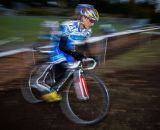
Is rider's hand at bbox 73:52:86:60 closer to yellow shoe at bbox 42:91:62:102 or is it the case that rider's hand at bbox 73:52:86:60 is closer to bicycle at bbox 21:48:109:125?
bicycle at bbox 21:48:109:125

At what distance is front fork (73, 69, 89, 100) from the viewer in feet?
18.3

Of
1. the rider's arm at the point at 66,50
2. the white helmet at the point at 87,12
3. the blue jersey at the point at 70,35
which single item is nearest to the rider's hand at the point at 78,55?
the rider's arm at the point at 66,50

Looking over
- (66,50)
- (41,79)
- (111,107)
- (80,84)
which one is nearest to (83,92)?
(80,84)

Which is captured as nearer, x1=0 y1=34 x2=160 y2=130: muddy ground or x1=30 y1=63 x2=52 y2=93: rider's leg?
x1=0 y1=34 x2=160 y2=130: muddy ground

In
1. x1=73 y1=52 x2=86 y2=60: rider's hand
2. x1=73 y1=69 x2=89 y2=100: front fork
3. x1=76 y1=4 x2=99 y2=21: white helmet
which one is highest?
x1=76 y1=4 x2=99 y2=21: white helmet

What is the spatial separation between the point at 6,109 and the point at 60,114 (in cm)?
90

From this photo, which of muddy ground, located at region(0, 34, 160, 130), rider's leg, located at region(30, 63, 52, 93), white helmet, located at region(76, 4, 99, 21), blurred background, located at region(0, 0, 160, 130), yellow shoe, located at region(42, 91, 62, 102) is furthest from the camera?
rider's leg, located at region(30, 63, 52, 93)

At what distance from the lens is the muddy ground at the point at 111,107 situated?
216 inches

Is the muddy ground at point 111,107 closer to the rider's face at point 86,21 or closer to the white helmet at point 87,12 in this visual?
the rider's face at point 86,21

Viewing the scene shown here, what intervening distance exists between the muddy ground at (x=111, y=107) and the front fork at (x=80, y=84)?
0.44m

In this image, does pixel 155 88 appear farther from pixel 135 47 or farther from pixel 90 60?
pixel 135 47

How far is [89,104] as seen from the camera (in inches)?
243

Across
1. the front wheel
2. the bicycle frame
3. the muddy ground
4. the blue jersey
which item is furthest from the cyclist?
the muddy ground

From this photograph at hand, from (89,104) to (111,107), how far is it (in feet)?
1.31
